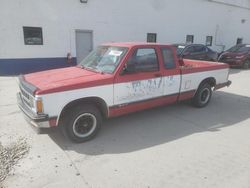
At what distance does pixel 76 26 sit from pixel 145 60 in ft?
26.7

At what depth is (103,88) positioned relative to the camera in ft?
13.7

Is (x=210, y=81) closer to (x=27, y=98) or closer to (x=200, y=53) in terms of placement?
(x=27, y=98)

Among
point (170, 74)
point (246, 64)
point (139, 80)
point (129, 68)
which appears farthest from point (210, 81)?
point (246, 64)

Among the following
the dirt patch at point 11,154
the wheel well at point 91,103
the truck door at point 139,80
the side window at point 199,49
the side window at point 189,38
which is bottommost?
the dirt patch at point 11,154

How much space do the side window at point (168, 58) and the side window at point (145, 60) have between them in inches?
10.5

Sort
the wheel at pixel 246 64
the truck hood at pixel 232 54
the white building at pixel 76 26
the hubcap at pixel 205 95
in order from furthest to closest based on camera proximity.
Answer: the wheel at pixel 246 64 < the truck hood at pixel 232 54 < the white building at pixel 76 26 < the hubcap at pixel 205 95

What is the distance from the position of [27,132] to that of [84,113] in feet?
4.71

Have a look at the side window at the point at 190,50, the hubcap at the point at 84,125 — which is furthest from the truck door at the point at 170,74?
the side window at the point at 190,50

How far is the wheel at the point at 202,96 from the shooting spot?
6205 mm

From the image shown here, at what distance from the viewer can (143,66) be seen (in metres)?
4.73

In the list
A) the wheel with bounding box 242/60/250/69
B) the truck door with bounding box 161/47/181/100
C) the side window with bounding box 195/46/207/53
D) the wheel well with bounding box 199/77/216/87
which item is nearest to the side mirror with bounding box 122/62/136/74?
the truck door with bounding box 161/47/181/100

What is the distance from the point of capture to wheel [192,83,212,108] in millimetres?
6205

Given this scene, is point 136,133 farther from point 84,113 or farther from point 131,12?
point 131,12

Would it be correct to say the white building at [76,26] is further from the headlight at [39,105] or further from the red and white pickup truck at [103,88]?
the headlight at [39,105]
